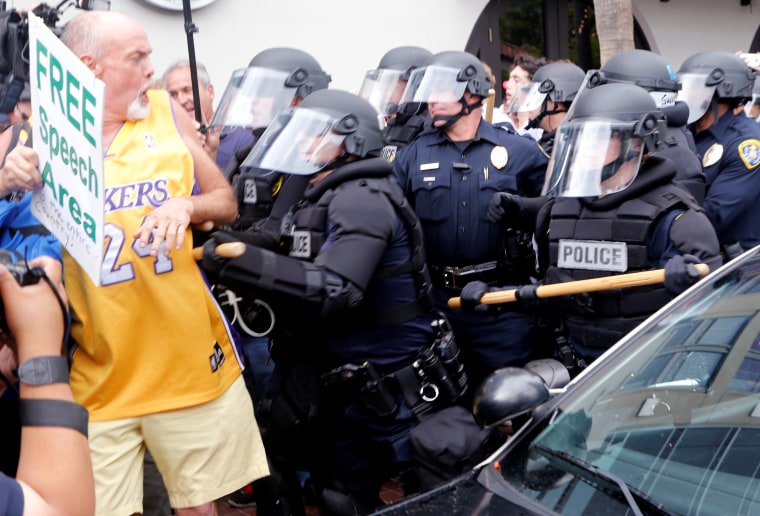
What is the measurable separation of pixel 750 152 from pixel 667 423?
10.1 ft

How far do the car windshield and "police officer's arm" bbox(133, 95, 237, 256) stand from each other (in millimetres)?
1127

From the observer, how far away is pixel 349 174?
3.44 m

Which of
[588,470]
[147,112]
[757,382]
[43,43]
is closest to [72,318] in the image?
[147,112]

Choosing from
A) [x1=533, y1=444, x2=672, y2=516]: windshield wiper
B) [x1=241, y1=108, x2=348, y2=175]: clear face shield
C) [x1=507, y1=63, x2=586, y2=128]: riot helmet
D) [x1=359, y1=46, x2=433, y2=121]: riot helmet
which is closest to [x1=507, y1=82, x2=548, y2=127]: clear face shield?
[x1=507, y1=63, x2=586, y2=128]: riot helmet

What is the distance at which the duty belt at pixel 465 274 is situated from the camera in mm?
4496

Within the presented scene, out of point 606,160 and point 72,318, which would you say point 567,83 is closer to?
point 606,160

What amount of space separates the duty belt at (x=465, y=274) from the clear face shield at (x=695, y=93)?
1667 mm

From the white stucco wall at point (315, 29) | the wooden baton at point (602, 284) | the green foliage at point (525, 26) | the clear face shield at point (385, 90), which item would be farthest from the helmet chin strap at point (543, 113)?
the green foliage at point (525, 26)

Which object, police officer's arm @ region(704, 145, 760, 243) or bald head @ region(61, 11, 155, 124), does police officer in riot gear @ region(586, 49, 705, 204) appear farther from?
bald head @ region(61, 11, 155, 124)

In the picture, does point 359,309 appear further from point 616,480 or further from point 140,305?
point 616,480

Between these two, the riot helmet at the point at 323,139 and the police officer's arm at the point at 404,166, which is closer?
the riot helmet at the point at 323,139

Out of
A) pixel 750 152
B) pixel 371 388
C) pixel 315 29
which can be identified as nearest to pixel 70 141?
pixel 371 388

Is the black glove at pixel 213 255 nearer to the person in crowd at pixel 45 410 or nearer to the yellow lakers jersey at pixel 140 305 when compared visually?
the yellow lakers jersey at pixel 140 305

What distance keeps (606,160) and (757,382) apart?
5.03 feet
